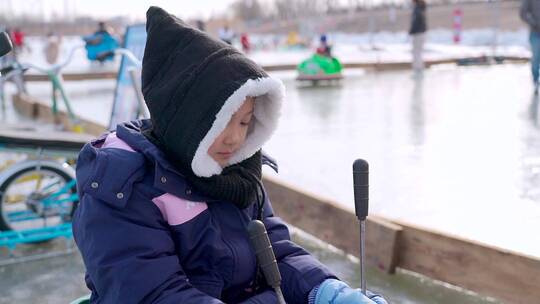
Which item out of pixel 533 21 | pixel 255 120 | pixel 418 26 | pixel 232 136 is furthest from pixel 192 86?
pixel 418 26

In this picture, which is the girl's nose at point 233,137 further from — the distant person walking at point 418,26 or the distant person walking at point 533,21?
the distant person walking at point 418,26

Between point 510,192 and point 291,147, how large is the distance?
1.98 m

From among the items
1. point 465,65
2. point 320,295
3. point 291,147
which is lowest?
point 465,65

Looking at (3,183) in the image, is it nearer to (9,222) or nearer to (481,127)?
(9,222)

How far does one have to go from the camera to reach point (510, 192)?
354cm

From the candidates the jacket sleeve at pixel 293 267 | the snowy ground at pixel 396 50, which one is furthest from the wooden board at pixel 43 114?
the snowy ground at pixel 396 50

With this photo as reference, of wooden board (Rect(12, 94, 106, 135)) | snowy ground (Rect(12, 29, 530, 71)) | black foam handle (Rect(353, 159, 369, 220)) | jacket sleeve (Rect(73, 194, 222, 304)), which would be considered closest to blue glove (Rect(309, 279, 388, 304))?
black foam handle (Rect(353, 159, 369, 220))

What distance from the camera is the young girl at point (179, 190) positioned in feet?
4.49

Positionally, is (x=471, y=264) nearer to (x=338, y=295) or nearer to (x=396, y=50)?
(x=338, y=295)

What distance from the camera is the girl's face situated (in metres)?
1.51

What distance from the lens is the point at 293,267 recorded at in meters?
1.68

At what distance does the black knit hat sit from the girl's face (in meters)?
0.05

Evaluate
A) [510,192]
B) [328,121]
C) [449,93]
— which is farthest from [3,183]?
[449,93]

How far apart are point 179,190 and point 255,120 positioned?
349mm
